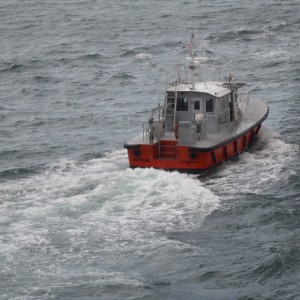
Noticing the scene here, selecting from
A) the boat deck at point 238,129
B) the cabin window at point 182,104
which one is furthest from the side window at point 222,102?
the cabin window at point 182,104

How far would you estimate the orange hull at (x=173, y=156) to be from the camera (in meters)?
34.6

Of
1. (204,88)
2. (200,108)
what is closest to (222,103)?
(204,88)

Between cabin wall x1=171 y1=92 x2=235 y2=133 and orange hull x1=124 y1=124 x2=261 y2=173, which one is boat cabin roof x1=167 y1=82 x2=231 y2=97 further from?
orange hull x1=124 y1=124 x2=261 y2=173

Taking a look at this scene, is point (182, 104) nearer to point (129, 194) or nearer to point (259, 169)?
point (259, 169)

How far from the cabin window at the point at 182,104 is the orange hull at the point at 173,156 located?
235cm

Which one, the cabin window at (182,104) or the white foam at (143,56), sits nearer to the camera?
the cabin window at (182,104)

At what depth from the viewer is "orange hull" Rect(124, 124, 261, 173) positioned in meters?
34.6

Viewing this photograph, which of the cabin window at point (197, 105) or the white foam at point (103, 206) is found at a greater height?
the cabin window at point (197, 105)

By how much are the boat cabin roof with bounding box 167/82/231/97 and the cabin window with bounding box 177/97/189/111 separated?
0.41 m

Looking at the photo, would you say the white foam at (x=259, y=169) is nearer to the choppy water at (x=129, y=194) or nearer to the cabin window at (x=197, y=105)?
the choppy water at (x=129, y=194)

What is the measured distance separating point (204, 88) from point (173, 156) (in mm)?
3884

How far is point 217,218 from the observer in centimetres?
3000

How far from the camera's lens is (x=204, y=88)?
124 feet

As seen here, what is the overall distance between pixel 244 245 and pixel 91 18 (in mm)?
56839
